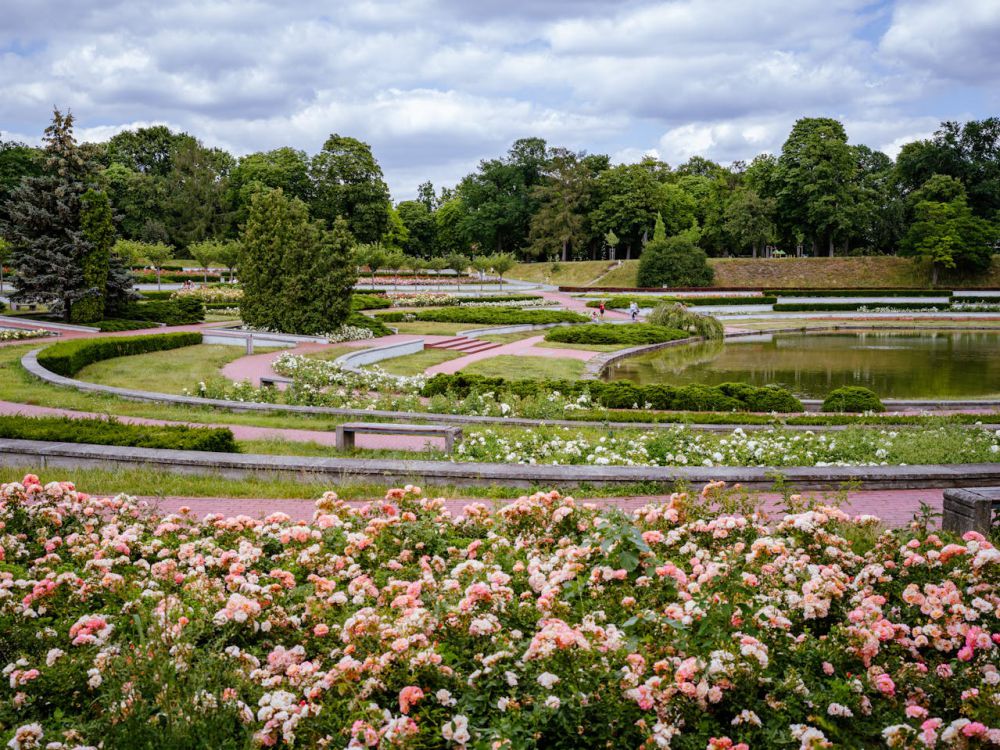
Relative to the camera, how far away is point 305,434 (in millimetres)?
10133

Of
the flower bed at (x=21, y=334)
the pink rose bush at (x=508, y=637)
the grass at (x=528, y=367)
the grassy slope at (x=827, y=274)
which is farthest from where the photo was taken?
the grassy slope at (x=827, y=274)

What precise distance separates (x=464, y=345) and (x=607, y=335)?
16.9ft

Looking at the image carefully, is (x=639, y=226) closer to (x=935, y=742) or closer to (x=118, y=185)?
(x=118, y=185)

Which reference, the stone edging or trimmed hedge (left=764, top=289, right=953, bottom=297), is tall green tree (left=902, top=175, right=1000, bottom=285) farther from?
the stone edging

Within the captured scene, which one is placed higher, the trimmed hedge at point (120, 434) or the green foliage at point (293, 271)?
the green foliage at point (293, 271)

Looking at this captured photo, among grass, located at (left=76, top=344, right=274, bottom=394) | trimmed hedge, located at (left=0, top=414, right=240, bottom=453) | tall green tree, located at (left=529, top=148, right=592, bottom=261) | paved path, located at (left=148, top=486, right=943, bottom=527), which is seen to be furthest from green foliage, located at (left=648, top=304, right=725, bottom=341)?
tall green tree, located at (left=529, top=148, right=592, bottom=261)

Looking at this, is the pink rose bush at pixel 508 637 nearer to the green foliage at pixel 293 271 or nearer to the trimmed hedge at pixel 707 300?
the green foliage at pixel 293 271

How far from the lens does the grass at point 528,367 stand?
18359 millimetres

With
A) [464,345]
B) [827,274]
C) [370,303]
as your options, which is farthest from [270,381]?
[827,274]

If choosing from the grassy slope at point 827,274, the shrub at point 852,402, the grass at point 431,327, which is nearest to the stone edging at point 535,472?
the shrub at point 852,402

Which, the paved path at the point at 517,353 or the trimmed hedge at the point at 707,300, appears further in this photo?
the trimmed hedge at the point at 707,300

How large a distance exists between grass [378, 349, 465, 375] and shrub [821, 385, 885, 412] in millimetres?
9017

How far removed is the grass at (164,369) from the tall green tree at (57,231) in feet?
20.8

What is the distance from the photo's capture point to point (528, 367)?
19.6 meters
